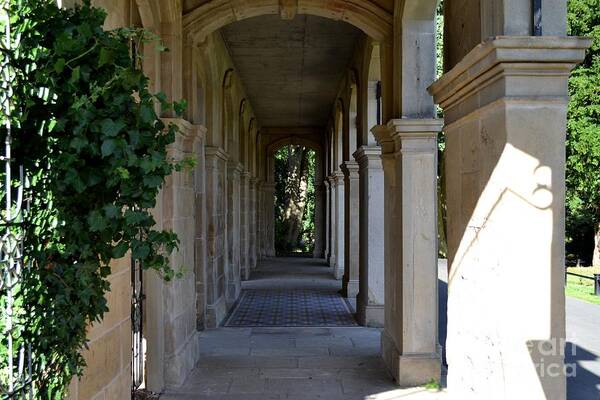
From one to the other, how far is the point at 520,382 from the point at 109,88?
8.57ft

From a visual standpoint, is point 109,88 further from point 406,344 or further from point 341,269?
point 341,269

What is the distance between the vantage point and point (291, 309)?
1195 cm

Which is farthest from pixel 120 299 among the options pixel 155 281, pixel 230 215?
pixel 230 215

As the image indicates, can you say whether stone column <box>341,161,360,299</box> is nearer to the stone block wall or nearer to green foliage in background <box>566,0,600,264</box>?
the stone block wall

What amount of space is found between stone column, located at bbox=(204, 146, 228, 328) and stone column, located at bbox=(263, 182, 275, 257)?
1235cm

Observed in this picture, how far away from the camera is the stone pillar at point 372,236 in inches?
377

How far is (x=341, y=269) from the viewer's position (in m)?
16.6

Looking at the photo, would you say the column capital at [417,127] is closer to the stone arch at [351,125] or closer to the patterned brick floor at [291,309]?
the patterned brick floor at [291,309]

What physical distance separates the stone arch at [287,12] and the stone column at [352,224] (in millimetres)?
4991

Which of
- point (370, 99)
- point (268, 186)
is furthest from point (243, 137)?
point (268, 186)

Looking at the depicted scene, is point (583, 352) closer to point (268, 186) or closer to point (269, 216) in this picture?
point (268, 186)

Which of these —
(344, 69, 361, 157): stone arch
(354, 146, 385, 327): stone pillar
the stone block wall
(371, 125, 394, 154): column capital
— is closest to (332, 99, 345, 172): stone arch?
(344, 69, 361, 157): stone arch

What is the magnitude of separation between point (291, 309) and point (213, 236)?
2884mm

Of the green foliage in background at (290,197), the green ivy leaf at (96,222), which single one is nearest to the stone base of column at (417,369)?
the green ivy leaf at (96,222)
